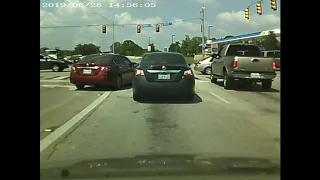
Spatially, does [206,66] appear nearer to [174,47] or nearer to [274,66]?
[274,66]

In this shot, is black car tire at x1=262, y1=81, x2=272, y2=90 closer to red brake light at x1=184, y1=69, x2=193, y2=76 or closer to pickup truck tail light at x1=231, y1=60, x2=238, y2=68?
pickup truck tail light at x1=231, y1=60, x2=238, y2=68

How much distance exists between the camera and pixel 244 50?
11805 millimetres

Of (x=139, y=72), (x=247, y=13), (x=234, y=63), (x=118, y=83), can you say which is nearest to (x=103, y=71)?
(x=118, y=83)

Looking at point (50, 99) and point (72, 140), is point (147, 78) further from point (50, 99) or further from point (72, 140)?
point (72, 140)

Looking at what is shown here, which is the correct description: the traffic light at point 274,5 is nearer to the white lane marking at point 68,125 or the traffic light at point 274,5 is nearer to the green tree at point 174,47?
the green tree at point 174,47

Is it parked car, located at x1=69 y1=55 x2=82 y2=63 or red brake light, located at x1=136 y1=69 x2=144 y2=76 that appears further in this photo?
red brake light, located at x1=136 y1=69 x2=144 y2=76

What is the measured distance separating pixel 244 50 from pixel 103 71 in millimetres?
3655

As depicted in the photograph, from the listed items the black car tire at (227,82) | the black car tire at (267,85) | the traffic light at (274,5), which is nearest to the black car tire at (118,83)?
the black car tire at (227,82)

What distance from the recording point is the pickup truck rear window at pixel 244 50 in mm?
11367

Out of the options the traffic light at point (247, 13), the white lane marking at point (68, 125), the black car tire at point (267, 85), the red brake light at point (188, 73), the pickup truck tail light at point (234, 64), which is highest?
the traffic light at point (247, 13)

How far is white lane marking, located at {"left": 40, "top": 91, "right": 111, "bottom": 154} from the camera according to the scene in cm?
729

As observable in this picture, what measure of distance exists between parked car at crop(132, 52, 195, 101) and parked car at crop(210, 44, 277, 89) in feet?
6.11

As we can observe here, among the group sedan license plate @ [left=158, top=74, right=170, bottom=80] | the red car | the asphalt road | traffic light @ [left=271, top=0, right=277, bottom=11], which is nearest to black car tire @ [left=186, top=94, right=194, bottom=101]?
the asphalt road
